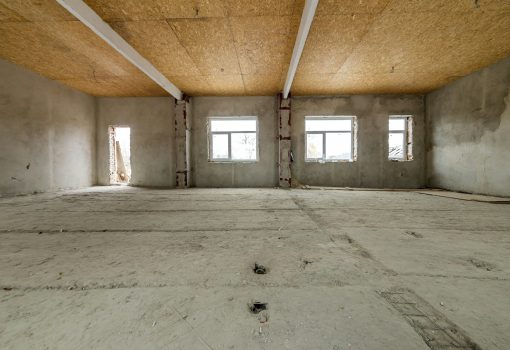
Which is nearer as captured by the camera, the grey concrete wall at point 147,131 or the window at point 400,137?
the window at point 400,137

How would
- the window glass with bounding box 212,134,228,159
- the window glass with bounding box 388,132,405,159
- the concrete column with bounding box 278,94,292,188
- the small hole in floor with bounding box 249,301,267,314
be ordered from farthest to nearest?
the window glass with bounding box 212,134,228,159
the window glass with bounding box 388,132,405,159
the concrete column with bounding box 278,94,292,188
the small hole in floor with bounding box 249,301,267,314

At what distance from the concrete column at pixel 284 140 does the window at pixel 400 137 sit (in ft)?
11.1

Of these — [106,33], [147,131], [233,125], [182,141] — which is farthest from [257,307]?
[147,131]

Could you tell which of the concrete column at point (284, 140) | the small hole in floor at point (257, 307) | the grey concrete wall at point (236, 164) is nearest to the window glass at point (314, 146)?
the concrete column at point (284, 140)

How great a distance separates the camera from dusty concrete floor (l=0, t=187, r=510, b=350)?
871 millimetres

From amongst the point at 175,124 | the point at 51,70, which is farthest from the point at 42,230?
the point at 175,124

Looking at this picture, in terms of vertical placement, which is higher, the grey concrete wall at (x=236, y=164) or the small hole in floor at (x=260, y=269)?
the grey concrete wall at (x=236, y=164)

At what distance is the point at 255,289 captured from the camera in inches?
47.6

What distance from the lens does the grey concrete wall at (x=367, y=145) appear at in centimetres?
768

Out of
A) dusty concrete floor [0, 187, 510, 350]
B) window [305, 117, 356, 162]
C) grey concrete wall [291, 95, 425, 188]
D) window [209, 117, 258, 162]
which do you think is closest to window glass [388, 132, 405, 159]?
grey concrete wall [291, 95, 425, 188]

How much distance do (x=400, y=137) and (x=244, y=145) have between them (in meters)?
5.28

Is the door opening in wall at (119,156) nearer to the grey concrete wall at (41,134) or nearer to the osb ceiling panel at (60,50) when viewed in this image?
the grey concrete wall at (41,134)

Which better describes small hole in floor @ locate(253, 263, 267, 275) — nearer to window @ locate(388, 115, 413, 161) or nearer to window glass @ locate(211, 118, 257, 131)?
window glass @ locate(211, 118, 257, 131)

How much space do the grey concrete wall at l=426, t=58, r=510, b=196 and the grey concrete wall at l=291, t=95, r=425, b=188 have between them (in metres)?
0.42
